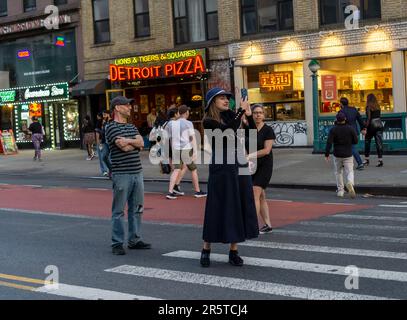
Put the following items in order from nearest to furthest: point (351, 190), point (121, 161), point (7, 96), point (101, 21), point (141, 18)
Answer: point (121, 161)
point (351, 190)
point (141, 18)
point (101, 21)
point (7, 96)

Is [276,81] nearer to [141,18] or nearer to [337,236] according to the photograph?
[141,18]

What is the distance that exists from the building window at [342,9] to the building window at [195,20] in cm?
466

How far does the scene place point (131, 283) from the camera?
6672mm

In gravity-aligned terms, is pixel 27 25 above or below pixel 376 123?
above

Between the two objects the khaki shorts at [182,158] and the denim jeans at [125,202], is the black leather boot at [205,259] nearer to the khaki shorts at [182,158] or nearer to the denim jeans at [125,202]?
the denim jeans at [125,202]

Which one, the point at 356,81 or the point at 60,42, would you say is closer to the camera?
the point at 356,81

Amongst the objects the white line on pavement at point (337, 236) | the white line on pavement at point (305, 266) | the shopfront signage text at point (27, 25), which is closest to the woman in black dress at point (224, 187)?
the white line on pavement at point (305, 266)

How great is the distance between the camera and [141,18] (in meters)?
27.6

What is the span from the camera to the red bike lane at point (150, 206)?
1118cm

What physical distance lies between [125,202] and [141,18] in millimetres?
20467

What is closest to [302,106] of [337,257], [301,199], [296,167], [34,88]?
[296,167]

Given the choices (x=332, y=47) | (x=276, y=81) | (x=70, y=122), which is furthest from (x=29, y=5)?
(x=332, y=47)

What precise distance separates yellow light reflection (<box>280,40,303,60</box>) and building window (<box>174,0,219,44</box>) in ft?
10.8

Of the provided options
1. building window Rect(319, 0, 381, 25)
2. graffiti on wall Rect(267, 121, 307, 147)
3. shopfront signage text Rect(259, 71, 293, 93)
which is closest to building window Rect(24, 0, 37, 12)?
shopfront signage text Rect(259, 71, 293, 93)
